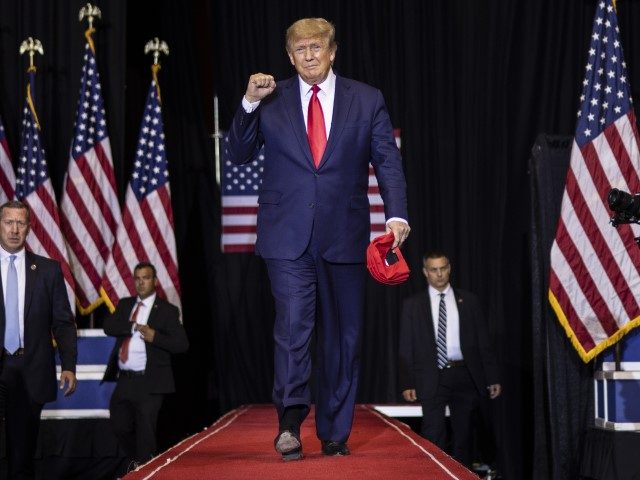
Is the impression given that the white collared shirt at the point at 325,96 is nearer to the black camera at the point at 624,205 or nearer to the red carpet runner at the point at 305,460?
the red carpet runner at the point at 305,460

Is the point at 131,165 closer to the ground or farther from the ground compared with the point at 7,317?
farther from the ground

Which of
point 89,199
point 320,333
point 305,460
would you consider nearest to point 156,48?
point 89,199

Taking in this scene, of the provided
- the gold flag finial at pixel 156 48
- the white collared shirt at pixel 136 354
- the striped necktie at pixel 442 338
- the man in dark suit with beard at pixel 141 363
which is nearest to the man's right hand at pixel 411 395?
the striped necktie at pixel 442 338

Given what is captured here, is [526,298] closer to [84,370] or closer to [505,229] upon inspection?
[505,229]

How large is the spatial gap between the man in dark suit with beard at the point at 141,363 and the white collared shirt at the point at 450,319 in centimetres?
188

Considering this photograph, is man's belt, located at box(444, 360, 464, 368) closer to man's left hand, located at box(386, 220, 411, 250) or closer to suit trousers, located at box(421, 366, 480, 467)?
suit trousers, located at box(421, 366, 480, 467)

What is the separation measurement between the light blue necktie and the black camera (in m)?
3.28

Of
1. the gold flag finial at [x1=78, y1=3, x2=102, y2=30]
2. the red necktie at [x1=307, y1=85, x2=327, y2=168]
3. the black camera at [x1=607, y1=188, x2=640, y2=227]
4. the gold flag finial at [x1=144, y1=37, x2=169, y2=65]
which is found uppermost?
the gold flag finial at [x1=78, y1=3, x2=102, y2=30]

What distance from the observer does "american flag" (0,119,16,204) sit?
817 cm

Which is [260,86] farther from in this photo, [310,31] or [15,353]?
[15,353]

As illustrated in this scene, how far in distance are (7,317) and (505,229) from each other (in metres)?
4.78

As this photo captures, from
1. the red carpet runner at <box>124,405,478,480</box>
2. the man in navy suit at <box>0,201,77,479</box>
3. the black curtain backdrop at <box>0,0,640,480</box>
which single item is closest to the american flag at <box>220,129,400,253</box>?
the black curtain backdrop at <box>0,0,640,480</box>

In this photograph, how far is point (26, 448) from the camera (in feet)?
18.5

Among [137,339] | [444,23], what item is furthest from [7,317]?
[444,23]
